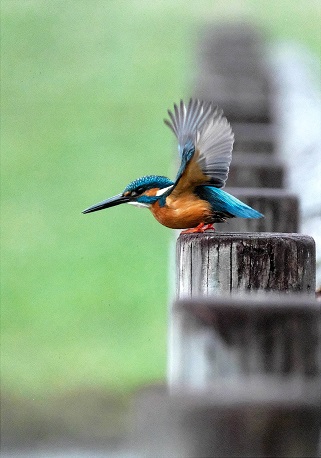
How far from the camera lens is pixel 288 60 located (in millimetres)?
7664

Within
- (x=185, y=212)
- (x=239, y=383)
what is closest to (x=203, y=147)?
(x=185, y=212)

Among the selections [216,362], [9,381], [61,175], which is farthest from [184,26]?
[216,362]

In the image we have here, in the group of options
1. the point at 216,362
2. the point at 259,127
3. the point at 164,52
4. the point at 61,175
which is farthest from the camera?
the point at 164,52

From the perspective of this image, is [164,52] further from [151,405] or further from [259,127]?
[151,405]

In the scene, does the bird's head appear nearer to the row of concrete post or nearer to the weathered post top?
the weathered post top

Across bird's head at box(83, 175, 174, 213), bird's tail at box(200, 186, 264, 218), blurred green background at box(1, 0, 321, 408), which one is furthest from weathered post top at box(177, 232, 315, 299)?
blurred green background at box(1, 0, 321, 408)

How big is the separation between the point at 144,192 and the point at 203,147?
0.32 metres

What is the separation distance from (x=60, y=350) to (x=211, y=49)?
3.85 meters

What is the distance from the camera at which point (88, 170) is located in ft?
36.9

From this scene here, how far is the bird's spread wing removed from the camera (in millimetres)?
3656

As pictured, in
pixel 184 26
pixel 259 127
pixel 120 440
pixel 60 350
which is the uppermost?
pixel 184 26

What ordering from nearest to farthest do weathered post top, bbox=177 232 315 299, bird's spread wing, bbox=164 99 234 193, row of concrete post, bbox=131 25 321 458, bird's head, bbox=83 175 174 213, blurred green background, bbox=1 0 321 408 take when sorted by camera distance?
row of concrete post, bbox=131 25 321 458 → weathered post top, bbox=177 232 315 299 → bird's spread wing, bbox=164 99 234 193 → bird's head, bbox=83 175 174 213 → blurred green background, bbox=1 0 321 408

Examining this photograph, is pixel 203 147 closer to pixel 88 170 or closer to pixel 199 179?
pixel 199 179

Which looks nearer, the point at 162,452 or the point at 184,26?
the point at 162,452
